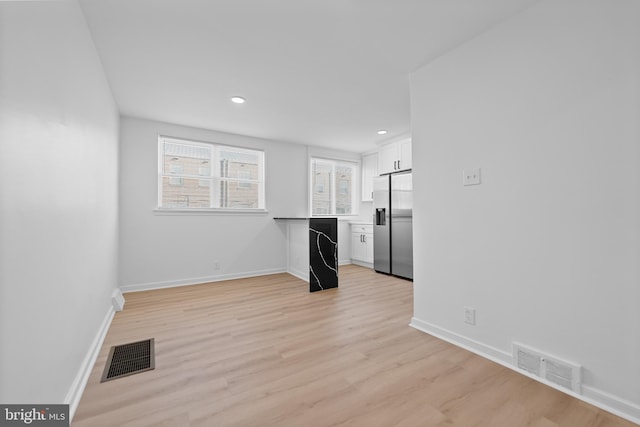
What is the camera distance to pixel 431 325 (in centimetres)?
230

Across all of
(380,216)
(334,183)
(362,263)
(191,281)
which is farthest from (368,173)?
(191,281)

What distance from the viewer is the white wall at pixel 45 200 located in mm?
903

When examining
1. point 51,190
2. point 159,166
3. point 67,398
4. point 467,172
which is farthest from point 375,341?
point 159,166

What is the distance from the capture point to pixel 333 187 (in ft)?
18.6

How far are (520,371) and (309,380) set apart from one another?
1374 millimetres

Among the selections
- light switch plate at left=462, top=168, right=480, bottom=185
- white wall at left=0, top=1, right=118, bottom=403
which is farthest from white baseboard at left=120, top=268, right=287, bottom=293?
light switch plate at left=462, top=168, right=480, bottom=185

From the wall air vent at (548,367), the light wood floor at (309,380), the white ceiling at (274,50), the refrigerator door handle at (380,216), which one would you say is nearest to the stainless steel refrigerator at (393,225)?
the refrigerator door handle at (380,216)

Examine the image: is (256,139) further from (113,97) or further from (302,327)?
(302,327)

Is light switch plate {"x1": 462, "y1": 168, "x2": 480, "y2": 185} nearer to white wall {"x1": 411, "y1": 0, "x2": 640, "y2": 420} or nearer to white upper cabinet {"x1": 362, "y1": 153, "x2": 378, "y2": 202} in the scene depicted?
white wall {"x1": 411, "y1": 0, "x2": 640, "y2": 420}

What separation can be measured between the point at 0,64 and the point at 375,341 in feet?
8.21

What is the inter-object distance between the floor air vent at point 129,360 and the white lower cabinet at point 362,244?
12.5ft

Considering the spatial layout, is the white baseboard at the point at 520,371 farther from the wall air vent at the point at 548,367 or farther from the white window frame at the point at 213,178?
the white window frame at the point at 213,178

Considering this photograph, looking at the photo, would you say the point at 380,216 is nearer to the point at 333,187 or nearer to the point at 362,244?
the point at 362,244

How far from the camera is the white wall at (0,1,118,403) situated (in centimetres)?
90
